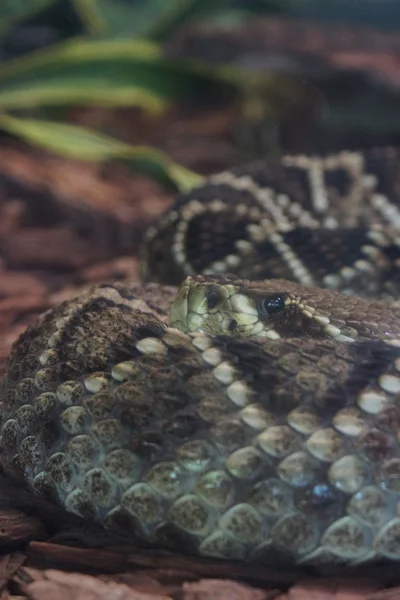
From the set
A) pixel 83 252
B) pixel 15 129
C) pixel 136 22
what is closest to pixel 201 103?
pixel 136 22

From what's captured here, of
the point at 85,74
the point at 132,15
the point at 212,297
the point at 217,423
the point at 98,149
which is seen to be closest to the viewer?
the point at 217,423

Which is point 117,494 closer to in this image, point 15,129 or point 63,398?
point 63,398

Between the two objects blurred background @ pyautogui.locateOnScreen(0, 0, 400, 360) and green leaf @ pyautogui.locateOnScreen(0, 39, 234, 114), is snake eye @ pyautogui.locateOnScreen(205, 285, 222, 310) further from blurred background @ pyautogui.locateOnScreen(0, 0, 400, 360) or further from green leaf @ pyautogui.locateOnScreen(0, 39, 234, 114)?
green leaf @ pyautogui.locateOnScreen(0, 39, 234, 114)

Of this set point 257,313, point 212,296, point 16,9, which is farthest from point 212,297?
point 16,9

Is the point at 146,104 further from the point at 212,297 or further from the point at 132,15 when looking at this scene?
the point at 212,297

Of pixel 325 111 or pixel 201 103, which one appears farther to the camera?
pixel 201 103

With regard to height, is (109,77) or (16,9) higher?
(16,9)

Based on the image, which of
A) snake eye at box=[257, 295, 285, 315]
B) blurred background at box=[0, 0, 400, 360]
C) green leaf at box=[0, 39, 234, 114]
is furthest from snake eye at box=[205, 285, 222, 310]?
green leaf at box=[0, 39, 234, 114]

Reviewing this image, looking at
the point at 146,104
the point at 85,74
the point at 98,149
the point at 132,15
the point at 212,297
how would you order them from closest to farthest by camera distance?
the point at 212,297
the point at 98,149
the point at 85,74
the point at 146,104
the point at 132,15
